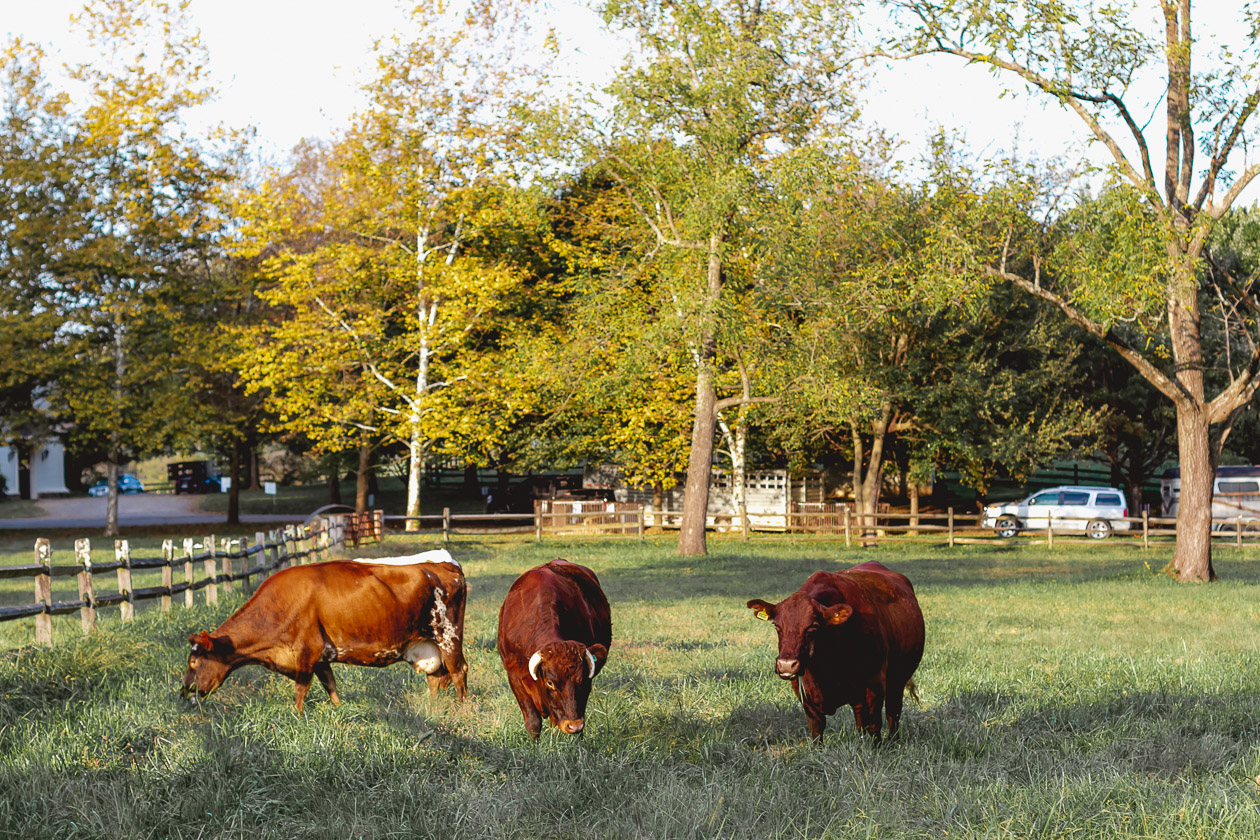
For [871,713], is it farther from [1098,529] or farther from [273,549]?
[1098,529]

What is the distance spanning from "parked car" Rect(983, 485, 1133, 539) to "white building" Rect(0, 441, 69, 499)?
157 ft

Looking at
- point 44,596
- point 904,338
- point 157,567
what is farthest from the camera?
point 904,338

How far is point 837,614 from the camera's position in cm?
630

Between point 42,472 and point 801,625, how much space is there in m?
65.9

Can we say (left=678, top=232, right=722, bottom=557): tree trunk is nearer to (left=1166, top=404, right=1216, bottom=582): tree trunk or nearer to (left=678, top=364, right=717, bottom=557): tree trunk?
(left=678, top=364, right=717, bottom=557): tree trunk

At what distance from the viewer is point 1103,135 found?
20828mm

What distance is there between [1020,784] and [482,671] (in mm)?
4931

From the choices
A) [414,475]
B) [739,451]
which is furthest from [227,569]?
[739,451]

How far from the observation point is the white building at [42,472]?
5981 cm

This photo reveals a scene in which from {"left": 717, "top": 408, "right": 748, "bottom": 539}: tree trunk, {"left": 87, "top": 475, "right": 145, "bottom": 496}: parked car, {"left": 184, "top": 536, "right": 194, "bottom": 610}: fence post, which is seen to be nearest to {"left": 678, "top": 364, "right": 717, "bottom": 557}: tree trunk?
{"left": 717, "top": 408, "right": 748, "bottom": 539}: tree trunk

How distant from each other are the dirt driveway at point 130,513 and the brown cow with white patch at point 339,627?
114ft

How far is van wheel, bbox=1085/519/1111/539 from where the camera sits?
105 ft

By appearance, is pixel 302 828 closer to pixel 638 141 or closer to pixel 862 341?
pixel 638 141

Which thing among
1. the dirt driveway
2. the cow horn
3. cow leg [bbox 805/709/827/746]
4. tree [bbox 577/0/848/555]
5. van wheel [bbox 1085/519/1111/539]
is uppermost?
tree [bbox 577/0/848/555]
